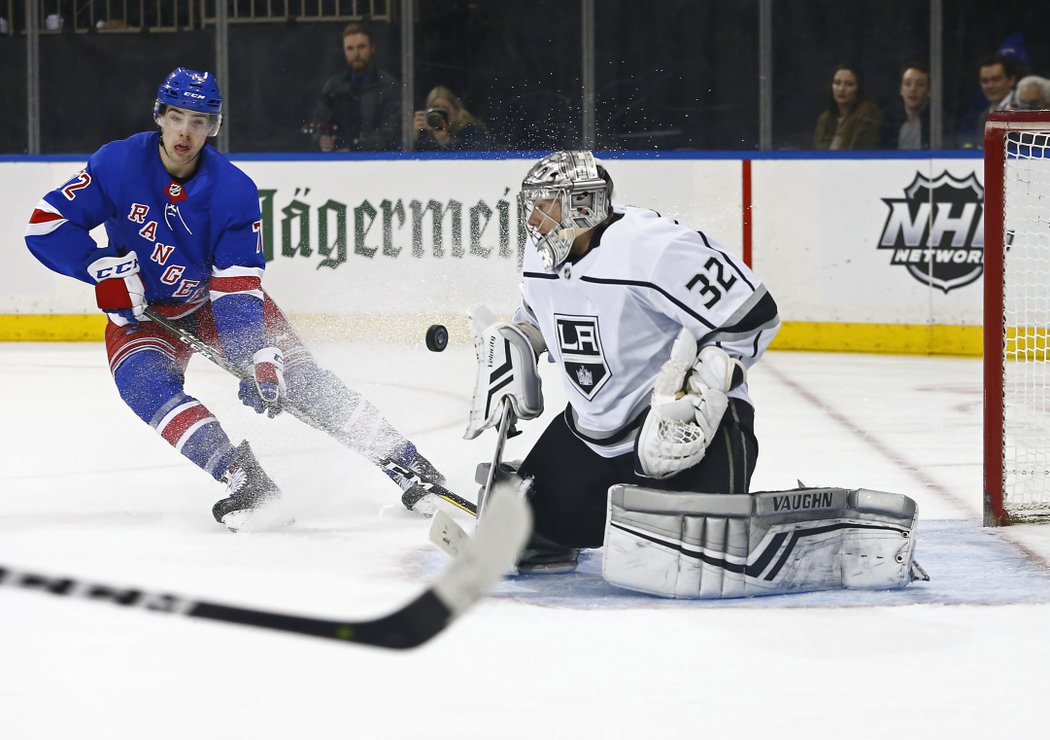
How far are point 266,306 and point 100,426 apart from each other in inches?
53.3

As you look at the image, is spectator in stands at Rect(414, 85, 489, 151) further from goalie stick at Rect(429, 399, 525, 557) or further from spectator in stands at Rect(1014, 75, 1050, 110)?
goalie stick at Rect(429, 399, 525, 557)

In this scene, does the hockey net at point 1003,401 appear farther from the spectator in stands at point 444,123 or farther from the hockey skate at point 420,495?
the spectator in stands at point 444,123

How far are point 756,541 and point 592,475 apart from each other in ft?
1.23

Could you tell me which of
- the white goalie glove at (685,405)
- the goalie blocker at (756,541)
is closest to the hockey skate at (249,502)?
the goalie blocker at (756,541)

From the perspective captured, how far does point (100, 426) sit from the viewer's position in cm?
487

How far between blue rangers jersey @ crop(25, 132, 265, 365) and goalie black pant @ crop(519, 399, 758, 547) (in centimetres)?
86

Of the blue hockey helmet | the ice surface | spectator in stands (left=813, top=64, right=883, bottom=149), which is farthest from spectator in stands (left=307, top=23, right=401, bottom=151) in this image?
the blue hockey helmet

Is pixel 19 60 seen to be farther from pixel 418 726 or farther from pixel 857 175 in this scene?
pixel 418 726

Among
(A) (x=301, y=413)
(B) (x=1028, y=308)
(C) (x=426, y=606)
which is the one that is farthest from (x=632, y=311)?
(B) (x=1028, y=308)

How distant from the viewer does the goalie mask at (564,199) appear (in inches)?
109

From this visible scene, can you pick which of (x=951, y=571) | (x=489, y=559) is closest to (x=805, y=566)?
(x=951, y=571)

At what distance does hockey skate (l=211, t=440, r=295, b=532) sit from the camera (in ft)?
11.0

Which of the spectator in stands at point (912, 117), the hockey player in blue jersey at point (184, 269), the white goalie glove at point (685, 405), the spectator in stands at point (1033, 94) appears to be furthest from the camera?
the spectator in stands at point (912, 117)

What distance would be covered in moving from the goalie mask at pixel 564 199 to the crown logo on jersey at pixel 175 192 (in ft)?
3.37
